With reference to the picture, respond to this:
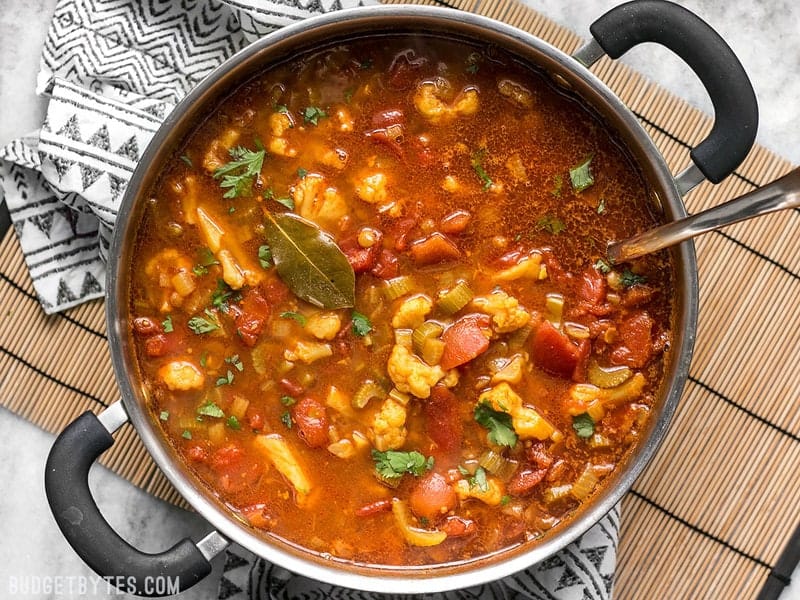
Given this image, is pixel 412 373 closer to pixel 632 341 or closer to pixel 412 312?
pixel 412 312

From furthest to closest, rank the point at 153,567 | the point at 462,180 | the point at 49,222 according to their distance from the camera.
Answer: the point at 49,222
the point at 462,180
the point at 153,567

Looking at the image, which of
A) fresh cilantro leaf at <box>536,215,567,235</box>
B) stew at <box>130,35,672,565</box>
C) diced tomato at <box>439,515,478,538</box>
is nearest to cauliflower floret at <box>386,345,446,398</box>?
stew at <box>130,35,672,565</box>

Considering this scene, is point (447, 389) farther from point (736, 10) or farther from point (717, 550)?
point (736, 10)

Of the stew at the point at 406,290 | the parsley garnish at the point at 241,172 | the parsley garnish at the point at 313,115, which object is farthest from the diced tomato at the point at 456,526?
the parsley garnish at the point at 313,115

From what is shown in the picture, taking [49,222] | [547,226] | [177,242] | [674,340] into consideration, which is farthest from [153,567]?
[674,340]

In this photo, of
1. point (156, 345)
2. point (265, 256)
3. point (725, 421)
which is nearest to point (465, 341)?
point (265, 256)

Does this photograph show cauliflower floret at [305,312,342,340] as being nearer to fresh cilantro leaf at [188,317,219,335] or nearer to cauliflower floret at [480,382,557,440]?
fresh cilantro leaf at [188,317,219,335]

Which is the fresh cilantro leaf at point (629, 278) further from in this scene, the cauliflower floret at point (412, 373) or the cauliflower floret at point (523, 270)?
the cauliflower floret at point (412, 373)
